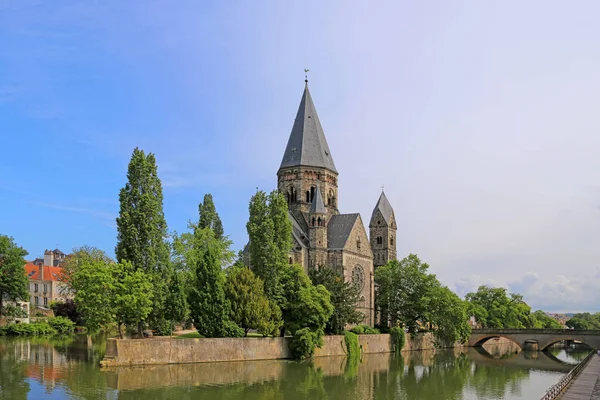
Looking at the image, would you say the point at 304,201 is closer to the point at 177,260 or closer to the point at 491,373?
the point at 177,260

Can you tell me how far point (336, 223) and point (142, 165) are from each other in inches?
1417

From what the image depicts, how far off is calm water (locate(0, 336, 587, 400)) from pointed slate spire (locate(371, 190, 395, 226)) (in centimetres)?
4198

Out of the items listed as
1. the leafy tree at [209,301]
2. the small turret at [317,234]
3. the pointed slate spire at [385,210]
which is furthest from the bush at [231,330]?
the pointed slate spire at [385,210]

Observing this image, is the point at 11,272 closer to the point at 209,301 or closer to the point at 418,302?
the point at 209,301

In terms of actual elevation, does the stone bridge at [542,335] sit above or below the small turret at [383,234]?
below

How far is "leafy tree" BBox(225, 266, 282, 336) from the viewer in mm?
49125

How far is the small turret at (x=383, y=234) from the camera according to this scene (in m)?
95.7

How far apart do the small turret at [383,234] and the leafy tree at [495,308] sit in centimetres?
1736

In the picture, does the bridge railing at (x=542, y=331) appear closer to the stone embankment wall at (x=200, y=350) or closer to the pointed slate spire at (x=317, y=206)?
the pointed slate spire at (x=317, y=206)

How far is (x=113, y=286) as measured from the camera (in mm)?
42281

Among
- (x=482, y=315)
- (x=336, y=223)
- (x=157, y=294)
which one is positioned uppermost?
(x=336, y=223)

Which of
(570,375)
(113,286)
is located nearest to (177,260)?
(113,286)

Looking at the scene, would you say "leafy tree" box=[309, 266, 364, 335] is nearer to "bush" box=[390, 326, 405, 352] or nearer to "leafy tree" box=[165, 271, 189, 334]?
"bush" box=[390, 326, 405, 352]

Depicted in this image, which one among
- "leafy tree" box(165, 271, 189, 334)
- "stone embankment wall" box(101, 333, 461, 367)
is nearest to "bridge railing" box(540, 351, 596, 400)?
"stone embankment wall" box(101, 333, 461, 367)
